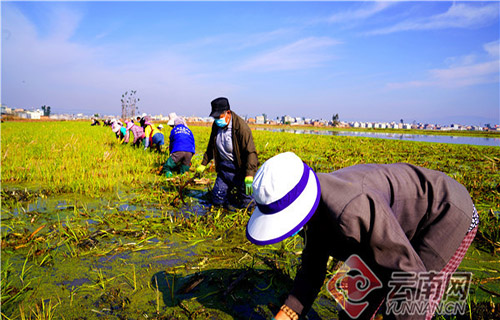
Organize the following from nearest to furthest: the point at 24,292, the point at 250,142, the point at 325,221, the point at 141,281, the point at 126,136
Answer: the point at 325,221 → the point at 24,292 → the point at 141,281 → the point at 250,142 → the point at 126,136

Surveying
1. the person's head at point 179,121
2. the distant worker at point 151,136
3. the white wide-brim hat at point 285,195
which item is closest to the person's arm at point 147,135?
the distant worker at point 151,136

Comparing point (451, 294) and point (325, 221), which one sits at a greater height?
point (325, 221)

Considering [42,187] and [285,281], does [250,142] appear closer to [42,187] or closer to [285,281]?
[285,281]

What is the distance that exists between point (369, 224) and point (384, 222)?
0.05 metres

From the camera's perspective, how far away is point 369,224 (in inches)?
42.6

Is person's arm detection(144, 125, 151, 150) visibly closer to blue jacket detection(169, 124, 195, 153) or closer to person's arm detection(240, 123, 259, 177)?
blue jacket detection(169, 124, 195, 153)

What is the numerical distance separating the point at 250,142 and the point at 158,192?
1757 mm

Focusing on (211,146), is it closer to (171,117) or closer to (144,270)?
(144,270)

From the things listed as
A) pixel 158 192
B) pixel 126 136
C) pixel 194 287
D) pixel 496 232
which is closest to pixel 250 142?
pixel 158 192

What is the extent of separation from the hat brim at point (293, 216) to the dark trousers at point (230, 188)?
2672 mm

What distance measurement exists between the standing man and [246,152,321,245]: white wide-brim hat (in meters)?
2.28

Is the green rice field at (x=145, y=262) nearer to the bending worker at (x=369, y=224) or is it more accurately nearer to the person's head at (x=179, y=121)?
the bending worker at (x=369, y=224)

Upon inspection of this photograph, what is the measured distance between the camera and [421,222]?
134 centimetres

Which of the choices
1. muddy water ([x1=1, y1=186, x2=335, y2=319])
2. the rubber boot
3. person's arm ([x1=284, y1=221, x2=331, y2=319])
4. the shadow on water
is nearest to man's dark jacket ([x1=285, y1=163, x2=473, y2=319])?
person's arm ([x1=284, y1=221, x2=331, y2=319])
